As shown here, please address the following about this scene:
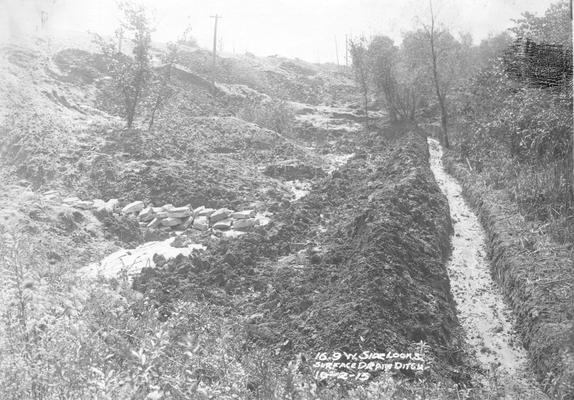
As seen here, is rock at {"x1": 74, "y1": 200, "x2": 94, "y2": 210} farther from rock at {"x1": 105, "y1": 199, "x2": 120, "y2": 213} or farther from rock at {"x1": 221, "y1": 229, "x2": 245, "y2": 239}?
rock at {"x1": 221, "y1": 229, "x2": 245, "y2": 239}

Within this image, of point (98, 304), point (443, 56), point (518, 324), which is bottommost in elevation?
point (518, 324)

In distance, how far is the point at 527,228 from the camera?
10359mm

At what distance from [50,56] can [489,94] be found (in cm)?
2519

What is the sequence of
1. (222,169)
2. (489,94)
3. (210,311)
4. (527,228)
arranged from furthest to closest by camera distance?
(489,94), (222,169), (527,228), (210,311)

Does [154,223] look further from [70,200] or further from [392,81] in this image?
[392,81]

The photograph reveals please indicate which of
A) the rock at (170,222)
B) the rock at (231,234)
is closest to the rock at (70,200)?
the rock at (170,222)

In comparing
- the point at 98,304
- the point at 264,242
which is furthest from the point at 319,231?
the point at 98,304

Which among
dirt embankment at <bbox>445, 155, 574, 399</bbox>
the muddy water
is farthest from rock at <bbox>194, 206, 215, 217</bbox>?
dirt embankment at <bbox>445, 155, 574, 399</bbox>

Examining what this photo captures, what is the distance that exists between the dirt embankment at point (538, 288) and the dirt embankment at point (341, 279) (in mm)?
1055

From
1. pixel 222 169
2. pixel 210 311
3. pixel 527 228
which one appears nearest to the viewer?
pixel 210 311

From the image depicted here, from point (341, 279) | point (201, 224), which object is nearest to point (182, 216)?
point (201, 224)

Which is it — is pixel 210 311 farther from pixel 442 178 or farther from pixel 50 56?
pixel 50 56

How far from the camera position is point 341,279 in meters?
8.30

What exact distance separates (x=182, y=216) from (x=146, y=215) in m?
1.16
